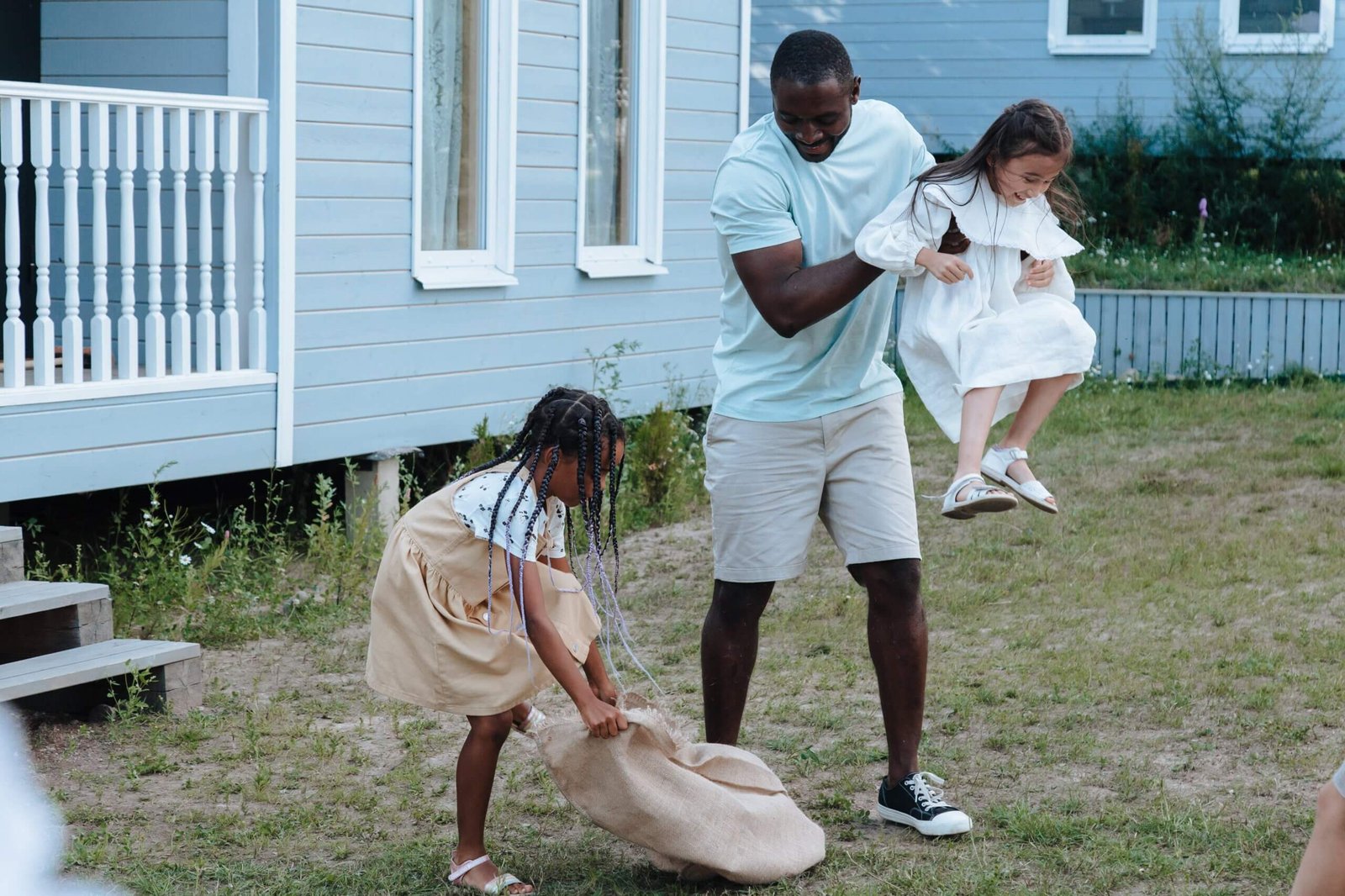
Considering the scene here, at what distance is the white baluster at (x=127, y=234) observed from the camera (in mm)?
6051

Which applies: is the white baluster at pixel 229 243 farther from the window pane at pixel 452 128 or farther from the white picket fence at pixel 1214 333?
the white picket fence at pixel 1214 333

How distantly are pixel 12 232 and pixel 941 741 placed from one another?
3616mm

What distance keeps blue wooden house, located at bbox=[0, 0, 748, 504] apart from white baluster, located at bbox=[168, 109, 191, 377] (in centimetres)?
2

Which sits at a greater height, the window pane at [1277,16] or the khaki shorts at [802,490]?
the window pane at [1277,16]

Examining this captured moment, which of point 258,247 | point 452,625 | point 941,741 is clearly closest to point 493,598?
point 452,625

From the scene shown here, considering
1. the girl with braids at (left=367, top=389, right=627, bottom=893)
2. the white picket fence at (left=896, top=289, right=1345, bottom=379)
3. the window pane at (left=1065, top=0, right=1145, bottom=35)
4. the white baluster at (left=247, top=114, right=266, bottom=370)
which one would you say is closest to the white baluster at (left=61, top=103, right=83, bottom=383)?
the white baluster at (left=247, top=114, right=266, bottom=370)

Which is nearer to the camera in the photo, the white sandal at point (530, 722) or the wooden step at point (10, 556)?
the white sandal at point (530, 722)

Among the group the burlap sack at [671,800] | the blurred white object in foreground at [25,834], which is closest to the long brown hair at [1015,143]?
the burlap sack at [671,800]

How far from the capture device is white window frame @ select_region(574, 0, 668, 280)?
889cm

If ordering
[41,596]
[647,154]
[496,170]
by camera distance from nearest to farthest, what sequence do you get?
[41,596]
[496,170]
[647,154]

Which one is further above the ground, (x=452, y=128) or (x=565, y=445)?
(x=452, y=128)

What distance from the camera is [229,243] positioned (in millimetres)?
6559

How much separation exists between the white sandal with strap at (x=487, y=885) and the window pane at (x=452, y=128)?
4.55 m

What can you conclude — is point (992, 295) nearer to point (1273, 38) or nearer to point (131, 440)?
point (131, 440)
